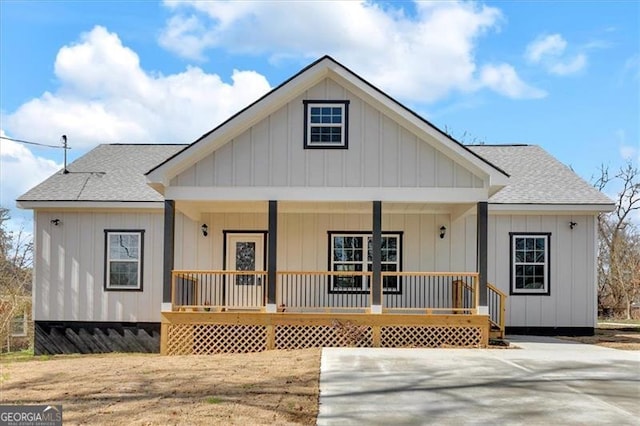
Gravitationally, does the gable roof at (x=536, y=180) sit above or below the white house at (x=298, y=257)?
above

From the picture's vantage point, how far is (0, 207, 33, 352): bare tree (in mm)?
24281

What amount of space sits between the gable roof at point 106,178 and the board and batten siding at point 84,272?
440 mm

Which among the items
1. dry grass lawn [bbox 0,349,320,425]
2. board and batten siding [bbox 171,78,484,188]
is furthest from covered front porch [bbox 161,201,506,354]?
dry grass lawn [bbox 0,349,320,425]

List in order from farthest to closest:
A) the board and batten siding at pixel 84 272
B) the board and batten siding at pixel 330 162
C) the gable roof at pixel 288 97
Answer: the board and batten siding at pixel 84 272 → the board and batten siding at pixel 330 162 → the gable roof at pixel 288 97

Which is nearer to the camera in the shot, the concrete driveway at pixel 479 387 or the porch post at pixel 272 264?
the concrete driveway at pixel 479 387

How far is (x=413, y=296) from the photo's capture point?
56.0 feet

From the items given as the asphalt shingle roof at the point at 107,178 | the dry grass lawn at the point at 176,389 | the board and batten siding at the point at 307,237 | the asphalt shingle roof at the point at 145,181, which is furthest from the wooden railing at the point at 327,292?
the dry grass lawn at the point at 176,389

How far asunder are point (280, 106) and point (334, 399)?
7.76 meters

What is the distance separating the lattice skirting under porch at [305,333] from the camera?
571 inches

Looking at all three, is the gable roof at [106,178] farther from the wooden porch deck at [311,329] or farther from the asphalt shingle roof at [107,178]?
the wooden porch deck at [311,329]

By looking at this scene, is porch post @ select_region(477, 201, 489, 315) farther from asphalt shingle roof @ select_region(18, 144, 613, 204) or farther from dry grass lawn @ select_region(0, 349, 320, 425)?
dry grass lawn @ select_region(0, 349, 320, 425)

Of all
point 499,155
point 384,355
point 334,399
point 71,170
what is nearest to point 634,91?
point 499,155

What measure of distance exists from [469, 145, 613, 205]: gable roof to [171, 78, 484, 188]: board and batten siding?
3085 mm

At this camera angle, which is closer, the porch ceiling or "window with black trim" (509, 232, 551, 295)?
the porch ceiling
